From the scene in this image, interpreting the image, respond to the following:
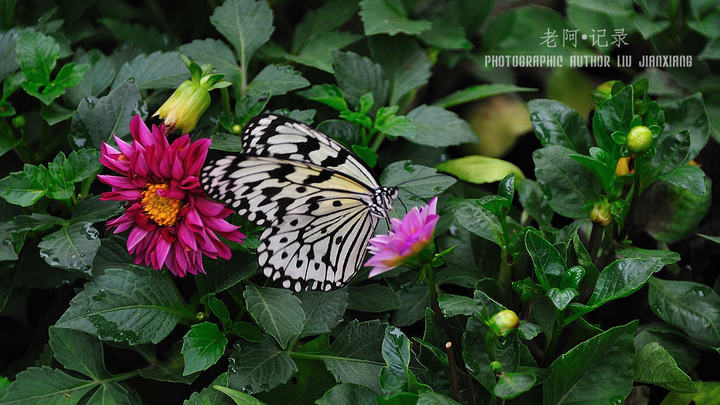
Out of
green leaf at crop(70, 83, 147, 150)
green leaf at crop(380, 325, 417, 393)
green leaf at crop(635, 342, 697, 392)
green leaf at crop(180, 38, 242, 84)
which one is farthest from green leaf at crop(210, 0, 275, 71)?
green leaf at crop(635, 342, 697, 392)

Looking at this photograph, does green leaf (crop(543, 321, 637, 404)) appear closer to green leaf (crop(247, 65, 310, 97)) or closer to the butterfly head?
the butterfly head

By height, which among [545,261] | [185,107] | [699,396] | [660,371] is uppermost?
[185,107]

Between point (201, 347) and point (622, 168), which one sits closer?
point (201, 347)

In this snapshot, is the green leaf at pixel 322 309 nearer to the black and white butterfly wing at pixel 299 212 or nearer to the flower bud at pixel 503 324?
the black and white butterfly wing at pixel 299 212

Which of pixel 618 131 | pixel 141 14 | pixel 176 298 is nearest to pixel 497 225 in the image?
pixel 618 131

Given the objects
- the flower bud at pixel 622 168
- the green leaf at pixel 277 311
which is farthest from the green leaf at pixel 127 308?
the flower bud at pixel 622 168

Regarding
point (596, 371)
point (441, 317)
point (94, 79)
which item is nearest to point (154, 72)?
point (94, 79)

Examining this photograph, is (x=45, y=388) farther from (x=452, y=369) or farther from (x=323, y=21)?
(x=323, y=21)
